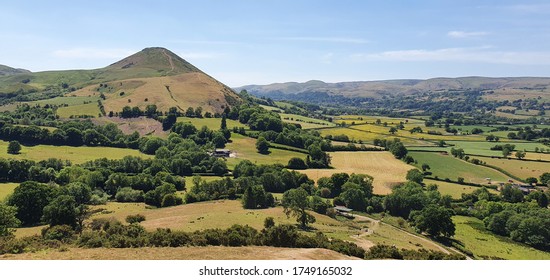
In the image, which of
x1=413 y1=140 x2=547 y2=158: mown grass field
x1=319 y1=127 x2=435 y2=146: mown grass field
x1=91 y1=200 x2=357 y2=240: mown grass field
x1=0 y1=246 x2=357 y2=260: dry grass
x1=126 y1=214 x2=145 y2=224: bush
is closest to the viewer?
x1=0 y1=246 x2=357 y2=260: dry grass

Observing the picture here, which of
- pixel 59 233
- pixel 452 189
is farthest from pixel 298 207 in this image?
pixel 452 189

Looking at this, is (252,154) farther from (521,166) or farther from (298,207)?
(521,166)

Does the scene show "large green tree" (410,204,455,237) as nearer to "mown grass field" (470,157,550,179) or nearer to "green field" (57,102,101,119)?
"mown grass field" (470,157,550,179)

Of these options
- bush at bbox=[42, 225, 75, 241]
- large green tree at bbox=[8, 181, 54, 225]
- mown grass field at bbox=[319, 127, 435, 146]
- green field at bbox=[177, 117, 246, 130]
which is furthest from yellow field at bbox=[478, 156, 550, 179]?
large green tree at bbox=[8, 181, 54, 225]

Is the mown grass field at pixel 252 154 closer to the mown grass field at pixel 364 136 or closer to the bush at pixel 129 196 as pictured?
the bush at pixel 129 196

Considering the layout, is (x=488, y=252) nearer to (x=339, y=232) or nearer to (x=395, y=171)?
(x=339, y=232)

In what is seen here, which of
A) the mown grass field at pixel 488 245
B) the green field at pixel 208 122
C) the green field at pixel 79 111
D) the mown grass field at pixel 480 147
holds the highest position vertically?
the green field at pixel 79 111

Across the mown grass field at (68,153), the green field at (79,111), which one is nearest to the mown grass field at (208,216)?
the mown grass field at (68,153)
